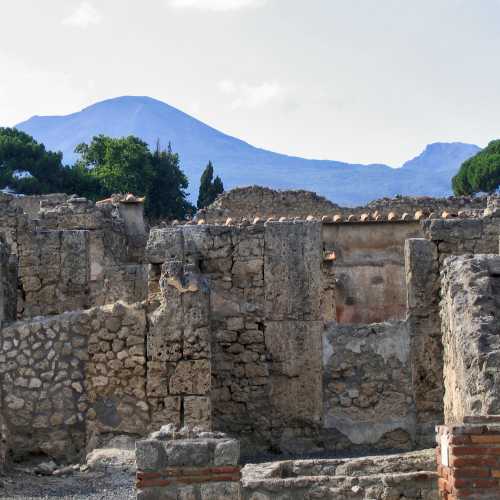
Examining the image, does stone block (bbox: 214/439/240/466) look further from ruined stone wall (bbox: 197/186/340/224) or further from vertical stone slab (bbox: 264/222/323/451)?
ruined stone wall (bbox: 197/186/340/224)

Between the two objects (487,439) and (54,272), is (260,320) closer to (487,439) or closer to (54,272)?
(487,439)

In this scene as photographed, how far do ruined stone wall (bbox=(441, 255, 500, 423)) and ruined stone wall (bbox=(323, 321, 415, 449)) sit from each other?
185 centimetres

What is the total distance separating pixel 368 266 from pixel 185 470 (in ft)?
48.7

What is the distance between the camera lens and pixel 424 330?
13.2 meters

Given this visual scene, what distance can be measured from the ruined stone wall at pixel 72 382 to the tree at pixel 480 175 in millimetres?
45307

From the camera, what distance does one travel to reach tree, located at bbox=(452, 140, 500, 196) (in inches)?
2221

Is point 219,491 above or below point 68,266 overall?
below

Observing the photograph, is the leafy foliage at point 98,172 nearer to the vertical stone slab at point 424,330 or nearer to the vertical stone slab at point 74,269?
the vertical stone slab at point 74,269

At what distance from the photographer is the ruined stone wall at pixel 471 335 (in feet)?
28.5

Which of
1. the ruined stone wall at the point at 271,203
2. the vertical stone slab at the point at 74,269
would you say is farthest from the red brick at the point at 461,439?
the ruined stone wall at the point at 271,203

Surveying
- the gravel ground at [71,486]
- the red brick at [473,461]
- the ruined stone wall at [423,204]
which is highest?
the ruined stone wall at [423,204]

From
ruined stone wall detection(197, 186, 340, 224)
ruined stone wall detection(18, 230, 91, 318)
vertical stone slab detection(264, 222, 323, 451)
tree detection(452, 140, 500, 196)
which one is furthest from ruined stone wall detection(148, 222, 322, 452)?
tree detection(452, 140, 500, 196)

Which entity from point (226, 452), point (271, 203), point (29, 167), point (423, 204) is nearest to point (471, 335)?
point (226, 452)

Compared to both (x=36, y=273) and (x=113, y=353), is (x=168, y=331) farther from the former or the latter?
(x=36, y=273)
